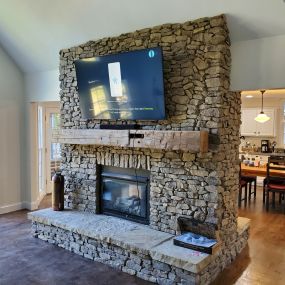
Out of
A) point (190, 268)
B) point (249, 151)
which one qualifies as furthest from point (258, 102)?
point (190, 268)

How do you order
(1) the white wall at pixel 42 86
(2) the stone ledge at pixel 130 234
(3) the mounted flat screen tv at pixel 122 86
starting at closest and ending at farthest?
1. (2) the stone ledge at pixel 130 234
2. (3) the mounted flat screen tv at pixel 122 86
3. (1) the white wall at pixel 42 86

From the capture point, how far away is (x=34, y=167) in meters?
6.14

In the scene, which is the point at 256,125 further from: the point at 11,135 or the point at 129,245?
the point at 129,245

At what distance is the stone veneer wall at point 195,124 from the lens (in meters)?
Answer: 3.54

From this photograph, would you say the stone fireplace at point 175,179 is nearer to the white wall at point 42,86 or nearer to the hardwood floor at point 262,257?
the hardwood floor at point 262,257

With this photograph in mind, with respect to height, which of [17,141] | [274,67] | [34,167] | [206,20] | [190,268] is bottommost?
[190,268]

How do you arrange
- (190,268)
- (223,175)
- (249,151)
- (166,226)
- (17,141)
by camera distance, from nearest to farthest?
(190,268) < (223,175) < (166,226) < (17,141) < (249,151)

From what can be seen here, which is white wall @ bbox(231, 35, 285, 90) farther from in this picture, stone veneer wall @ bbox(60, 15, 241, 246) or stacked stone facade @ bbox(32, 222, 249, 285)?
stacked stone facade @ bbox(32, 222, 249, 285)

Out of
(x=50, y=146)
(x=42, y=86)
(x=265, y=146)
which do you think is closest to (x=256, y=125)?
(x=265, y=146)

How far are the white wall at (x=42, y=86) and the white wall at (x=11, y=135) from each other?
20 cm

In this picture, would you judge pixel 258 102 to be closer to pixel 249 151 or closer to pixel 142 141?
pixel 249 151

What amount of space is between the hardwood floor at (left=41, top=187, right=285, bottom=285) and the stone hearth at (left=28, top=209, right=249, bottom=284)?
0.17 meters

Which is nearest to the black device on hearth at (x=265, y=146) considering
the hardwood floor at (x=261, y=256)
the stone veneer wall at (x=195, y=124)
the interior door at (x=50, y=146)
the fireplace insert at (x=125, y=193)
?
the hardwood floor at (x=261, y=256)

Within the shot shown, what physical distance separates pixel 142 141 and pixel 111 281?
5.20ft
